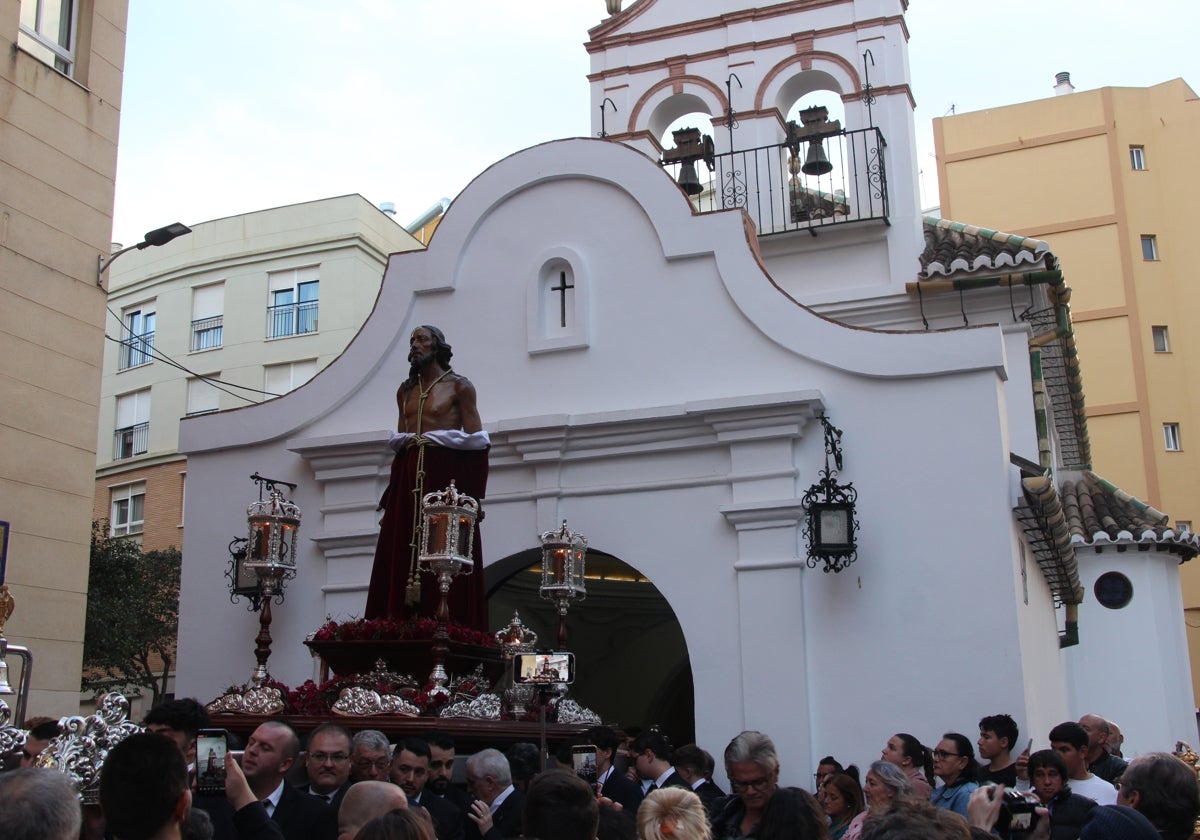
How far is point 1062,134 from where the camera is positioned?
3628 centimetres

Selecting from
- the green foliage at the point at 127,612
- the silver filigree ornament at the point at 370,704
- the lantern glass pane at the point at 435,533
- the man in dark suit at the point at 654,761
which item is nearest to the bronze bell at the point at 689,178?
the lantern glass pane at the point at 435,533

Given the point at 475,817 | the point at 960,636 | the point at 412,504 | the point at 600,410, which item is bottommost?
Answer: the point at 475,817

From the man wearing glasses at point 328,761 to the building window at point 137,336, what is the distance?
28295 mm

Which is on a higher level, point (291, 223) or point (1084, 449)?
point (291, 223)

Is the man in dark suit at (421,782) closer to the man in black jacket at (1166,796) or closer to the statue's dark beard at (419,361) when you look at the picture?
the man in black jacket at (1166,796)

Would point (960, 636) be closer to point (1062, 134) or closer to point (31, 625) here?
point (31, 625)

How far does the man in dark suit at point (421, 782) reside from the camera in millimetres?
7168

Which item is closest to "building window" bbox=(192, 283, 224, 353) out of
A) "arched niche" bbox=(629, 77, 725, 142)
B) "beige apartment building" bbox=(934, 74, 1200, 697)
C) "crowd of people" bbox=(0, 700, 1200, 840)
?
"arched niche" bbox=(629, 77, 725, 142)

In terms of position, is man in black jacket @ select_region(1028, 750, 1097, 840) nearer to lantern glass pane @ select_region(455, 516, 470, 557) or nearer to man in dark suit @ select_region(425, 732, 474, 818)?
man in dark suit @ select_region(425, 732, 474, 818)

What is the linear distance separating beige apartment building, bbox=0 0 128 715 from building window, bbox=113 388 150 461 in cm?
1736

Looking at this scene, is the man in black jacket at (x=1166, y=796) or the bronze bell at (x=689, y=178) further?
the bronze bell at (x=689, y=178)

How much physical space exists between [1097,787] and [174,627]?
22.4m

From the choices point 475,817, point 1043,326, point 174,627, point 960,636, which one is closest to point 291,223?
point 174,627

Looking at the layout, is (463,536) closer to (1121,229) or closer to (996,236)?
(996,236)
